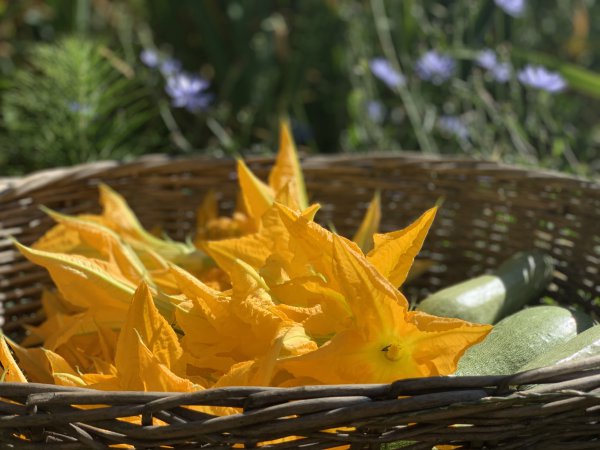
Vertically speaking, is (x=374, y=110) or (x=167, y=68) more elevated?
(x=167, y=68)

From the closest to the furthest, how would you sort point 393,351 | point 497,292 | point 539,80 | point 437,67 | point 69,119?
1. point 393,351
2. point 497,292
3. point 69,119
4. point 539,80
5. point 437,67

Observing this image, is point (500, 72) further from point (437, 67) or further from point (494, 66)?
point (437, 67)

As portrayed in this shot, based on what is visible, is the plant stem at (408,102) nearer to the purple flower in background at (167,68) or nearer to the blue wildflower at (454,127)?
the blue wildflower at (454,127)

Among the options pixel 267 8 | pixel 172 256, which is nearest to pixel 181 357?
pixel 172 256

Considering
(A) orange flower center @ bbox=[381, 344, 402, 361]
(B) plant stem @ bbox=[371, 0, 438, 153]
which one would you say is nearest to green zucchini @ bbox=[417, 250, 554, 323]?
(A) orange flower center @ bbox=[381, 344, 402, 361]

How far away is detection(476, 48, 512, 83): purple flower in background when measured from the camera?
77.2 inches

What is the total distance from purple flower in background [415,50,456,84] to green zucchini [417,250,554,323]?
73cm

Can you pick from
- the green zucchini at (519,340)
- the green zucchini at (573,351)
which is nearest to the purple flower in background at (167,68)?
the green zucchini at (519,340)

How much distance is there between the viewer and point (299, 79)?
2441mm

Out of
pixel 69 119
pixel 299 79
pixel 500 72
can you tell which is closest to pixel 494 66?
pixel 500 72

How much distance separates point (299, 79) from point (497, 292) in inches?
51.4

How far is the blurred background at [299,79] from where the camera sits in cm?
185

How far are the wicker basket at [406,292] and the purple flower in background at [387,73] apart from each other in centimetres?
47

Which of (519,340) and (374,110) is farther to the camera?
(374,110)
